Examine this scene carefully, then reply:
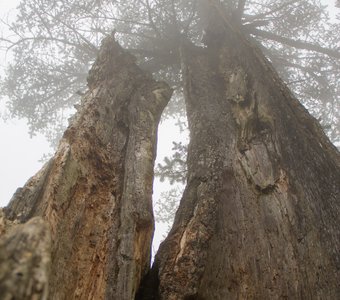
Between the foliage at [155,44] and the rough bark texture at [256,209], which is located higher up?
the foliage at [155,44]

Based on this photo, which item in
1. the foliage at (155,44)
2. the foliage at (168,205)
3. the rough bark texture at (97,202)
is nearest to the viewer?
the rough bark texture at (97,202)

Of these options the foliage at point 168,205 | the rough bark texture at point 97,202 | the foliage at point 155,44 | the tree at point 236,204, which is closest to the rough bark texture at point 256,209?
the tree at point 236,204

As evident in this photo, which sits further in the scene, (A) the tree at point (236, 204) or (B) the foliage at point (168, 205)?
(B) the foliage at point (168, 205)

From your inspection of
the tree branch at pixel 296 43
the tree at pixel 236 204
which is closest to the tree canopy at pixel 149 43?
the tree branch at pixel 296 43

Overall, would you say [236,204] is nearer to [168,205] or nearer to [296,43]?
[296,43]

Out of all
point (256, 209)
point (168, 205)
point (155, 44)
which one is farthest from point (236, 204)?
point (168, 205)

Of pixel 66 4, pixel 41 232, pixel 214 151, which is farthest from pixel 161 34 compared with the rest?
pixel 41 232

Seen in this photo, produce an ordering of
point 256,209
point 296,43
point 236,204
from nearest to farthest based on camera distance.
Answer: point 256,209 < point 236,204 < point 296,43

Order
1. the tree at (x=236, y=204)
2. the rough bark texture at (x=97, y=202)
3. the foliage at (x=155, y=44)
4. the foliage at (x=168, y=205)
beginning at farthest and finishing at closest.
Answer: the foliage at (x=168, y=205), the foliage at (x=155, y=44), the tree at (x=236, y=204), the rough bark texture at (x=97, y=202)

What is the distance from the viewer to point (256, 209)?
280 cm

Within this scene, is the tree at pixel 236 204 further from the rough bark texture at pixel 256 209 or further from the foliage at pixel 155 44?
the foliage at pixel 155 44

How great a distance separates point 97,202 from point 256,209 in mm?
1202

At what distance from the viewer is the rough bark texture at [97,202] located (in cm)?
207

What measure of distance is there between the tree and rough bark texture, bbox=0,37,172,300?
12 mm
